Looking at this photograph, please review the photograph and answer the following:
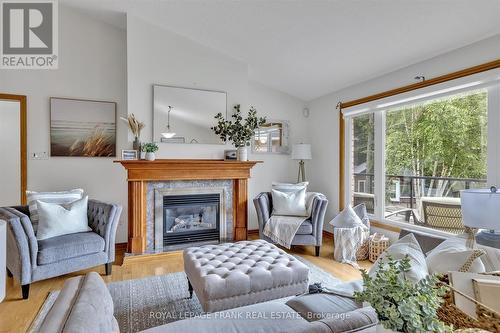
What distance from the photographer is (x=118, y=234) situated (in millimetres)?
3869

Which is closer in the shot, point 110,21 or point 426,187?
point 426,187

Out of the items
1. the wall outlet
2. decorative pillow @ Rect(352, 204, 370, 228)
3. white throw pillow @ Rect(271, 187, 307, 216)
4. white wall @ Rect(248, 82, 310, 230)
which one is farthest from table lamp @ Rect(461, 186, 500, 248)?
the wall outlet

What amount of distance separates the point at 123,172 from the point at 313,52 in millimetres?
2969

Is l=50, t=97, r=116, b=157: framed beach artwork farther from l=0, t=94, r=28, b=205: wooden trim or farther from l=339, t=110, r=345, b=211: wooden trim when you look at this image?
l=339, t=110, r=345, b=211: wooden trim

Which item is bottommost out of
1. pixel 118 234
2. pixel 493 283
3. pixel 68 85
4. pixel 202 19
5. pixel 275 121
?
pixel 118 234

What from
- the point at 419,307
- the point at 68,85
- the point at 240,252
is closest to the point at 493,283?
the point at 419,307

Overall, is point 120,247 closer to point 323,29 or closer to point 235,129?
point 235,129

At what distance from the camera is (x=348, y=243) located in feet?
10.8

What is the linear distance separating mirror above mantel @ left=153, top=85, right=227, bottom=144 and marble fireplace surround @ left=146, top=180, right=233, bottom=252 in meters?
0.58

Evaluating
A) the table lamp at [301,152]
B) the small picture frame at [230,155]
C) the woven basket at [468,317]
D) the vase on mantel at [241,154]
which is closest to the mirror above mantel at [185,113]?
the small picture frame at [230,155]

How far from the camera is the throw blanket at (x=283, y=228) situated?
3398 mm

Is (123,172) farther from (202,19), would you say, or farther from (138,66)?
(202,19)

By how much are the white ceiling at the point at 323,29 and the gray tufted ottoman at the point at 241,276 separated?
2274 mm

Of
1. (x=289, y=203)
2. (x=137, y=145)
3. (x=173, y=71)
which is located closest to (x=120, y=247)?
(x=137, y=145)
